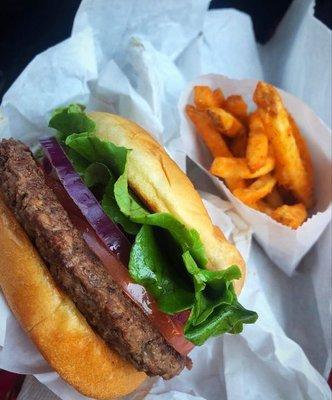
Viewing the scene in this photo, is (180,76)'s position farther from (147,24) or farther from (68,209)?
(68,209)

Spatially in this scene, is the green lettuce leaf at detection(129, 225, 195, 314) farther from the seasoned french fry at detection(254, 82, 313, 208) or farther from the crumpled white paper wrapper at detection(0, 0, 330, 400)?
the seasoned french fry at detection(254, 82, 313, 208)

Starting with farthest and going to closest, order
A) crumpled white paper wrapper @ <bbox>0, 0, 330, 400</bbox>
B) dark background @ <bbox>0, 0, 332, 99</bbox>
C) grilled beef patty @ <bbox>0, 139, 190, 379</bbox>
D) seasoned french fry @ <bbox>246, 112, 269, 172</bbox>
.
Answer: dark background @ <bbox>0, 0, 332, 99</bbox>, seasoned french fry @ <bbox>246, 112, 269, 172</bbox>, crumpled white paper wrapper @ <bbox>0, 0, 330, 400</bbox>, grilled beef patty @ <bbox>0, 139, 190, 379</bbox>

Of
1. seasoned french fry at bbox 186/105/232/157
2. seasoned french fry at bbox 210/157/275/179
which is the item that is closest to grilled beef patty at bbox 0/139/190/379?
seasoned french fry at bbox 210/157/275/179

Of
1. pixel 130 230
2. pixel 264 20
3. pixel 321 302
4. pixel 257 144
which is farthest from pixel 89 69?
pixel 321 302

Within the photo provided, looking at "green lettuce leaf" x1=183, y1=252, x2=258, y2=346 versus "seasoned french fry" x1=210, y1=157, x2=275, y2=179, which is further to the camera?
"seasoned french fry" x1=210, y1=157, x2=275, y2=179

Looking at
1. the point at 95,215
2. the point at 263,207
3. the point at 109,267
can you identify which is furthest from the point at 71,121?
the point at 263,207

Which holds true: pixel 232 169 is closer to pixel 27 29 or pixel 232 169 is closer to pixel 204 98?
pixel 204 98
